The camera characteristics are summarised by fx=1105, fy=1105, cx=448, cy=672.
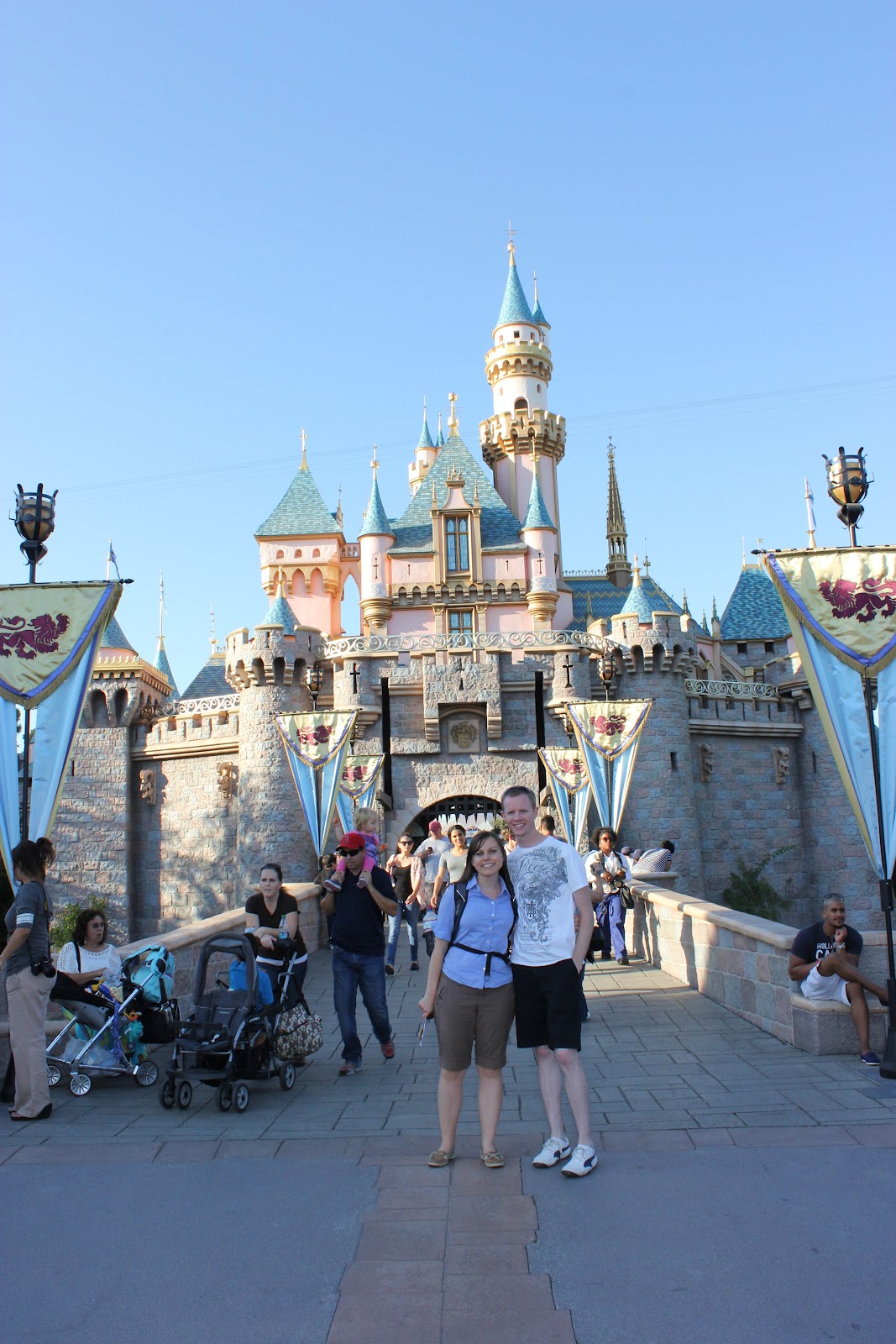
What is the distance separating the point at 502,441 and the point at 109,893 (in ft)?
67.0

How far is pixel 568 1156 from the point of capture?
4785 millimetres

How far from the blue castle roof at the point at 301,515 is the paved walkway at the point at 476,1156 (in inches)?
1239

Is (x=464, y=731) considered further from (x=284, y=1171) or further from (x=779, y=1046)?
(x=284, y=1171)

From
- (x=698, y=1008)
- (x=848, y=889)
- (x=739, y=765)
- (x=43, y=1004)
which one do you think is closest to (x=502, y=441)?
(x=739, y=765)

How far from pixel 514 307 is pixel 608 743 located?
25.7 m

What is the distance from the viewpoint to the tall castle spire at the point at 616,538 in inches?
1984

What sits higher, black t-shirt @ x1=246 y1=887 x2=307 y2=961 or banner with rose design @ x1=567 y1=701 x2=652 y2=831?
banner with rose design @ x1=567 y1=701 x2=652 y2=831

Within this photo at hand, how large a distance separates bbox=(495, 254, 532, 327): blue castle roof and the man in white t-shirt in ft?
120

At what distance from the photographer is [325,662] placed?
76.3ft

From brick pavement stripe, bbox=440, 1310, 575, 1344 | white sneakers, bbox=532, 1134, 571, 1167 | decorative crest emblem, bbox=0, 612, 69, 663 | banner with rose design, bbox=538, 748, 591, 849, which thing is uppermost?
decorative crest emblem, bbox=0, 612, 69, 663

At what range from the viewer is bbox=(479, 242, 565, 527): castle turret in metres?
37.4

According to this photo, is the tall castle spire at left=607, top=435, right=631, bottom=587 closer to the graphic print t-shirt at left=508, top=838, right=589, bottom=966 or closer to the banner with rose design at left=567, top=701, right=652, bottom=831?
the banner with rose design at left=567, top=701, right=652, bottom=831

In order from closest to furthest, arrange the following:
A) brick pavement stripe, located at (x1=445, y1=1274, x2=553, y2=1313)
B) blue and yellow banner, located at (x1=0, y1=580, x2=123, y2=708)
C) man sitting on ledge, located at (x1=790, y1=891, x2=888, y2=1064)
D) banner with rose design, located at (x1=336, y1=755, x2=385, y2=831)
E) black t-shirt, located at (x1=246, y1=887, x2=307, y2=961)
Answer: brick pavement stripe, located at (x1=445, y1=1274, x2=553, y2=1313)
man sitting on ledge, located at (x1=790, y1=891, x2=888, y2=1064)
black t-shirt, located at (x1=246, y1=887, x2=307, y2=961)
blue and yellow banner, located at (x1=0, y1=580, x2=123, y2=708)
banner with rose design, located at (x1=336, y1=755, x2=385, y2=831)

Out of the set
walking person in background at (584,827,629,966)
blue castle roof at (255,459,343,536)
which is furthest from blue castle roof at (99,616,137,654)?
walking person in background at (584,827,629,966)
